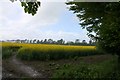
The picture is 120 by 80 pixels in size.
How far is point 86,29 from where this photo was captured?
20453 millimetres

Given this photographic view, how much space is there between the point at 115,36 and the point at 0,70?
632 centimetres

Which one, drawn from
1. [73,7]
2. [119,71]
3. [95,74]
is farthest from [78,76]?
[73,7]

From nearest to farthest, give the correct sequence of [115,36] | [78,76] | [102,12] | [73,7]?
[115,36], [102,12], [78,76], [73,7]

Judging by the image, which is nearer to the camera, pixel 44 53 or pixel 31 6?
pixel 31 6

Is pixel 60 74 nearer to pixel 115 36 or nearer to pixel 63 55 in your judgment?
pixel 115 36

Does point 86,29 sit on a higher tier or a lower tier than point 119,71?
higher

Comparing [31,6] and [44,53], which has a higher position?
[31,6]

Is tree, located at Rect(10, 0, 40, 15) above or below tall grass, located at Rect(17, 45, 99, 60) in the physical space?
above

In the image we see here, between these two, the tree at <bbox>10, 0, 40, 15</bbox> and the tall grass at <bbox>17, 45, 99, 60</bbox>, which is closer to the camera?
the tree at <bbox>10, 0, 40, 15</bbox>

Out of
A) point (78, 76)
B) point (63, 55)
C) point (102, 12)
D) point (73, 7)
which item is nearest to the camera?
point (102, 12)

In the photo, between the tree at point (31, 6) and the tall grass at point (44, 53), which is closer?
the tree at point (31, 6)

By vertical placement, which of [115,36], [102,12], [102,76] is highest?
[102,12]

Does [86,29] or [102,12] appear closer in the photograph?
[102,12]

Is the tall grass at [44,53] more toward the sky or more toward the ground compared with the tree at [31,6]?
more toward the ground
